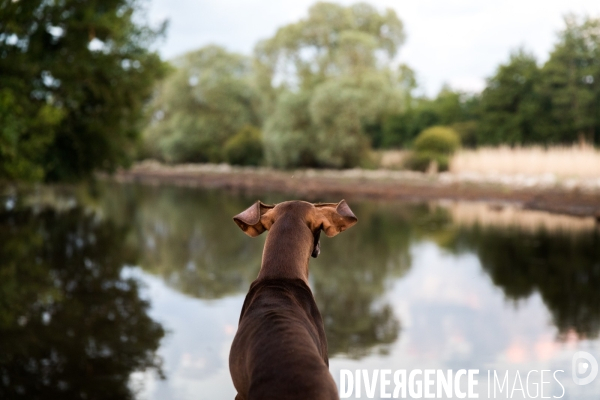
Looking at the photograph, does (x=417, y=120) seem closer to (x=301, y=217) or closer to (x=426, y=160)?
(x=426, y=160)

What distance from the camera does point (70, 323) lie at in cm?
802

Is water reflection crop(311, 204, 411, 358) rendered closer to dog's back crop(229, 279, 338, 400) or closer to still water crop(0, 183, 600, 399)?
still water crop(0, 183, 600, 399)

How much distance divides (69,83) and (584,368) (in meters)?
17.5

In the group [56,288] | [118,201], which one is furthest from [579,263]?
[118,201]

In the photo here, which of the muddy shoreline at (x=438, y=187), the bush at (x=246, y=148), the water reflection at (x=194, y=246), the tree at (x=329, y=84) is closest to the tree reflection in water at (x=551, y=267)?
the water reflection at (x=194, y=246)

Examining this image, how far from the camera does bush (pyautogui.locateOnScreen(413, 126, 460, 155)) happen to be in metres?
35.7

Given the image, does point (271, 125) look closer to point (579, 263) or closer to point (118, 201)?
point (118, 201)

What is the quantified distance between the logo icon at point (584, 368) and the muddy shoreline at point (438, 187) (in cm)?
1475

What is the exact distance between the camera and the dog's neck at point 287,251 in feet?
12.0

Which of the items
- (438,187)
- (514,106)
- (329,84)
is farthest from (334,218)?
(514,106)

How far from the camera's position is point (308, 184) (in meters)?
34.7

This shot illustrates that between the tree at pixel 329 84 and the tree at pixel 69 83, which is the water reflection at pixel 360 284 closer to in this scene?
the tree at pixel 69 83

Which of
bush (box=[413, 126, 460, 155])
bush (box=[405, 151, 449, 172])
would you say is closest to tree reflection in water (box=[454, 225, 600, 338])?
bush (box=[405, 151, 449, 172])

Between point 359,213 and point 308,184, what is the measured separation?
12352mm
